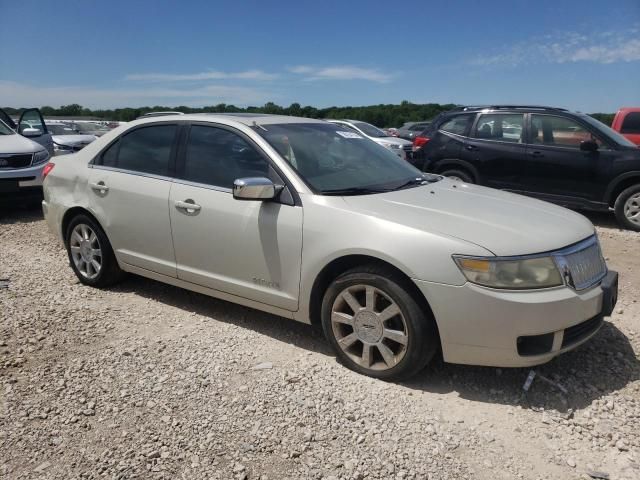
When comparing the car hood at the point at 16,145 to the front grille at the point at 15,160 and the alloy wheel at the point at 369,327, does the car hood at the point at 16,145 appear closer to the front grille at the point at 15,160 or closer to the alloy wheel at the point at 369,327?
the front grille at the point at 15,160

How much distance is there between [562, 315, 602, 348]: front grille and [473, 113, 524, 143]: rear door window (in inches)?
224

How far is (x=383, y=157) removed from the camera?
4.30 meters

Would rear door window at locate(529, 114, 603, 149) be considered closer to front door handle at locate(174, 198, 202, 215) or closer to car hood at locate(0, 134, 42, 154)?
front door handle at locate(174, 198, 202, 215)

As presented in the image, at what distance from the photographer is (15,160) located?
8.08 m

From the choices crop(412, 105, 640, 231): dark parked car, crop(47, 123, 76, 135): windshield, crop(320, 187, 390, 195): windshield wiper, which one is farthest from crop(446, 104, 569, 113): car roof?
crop(47, 123, 76, 135): windshield

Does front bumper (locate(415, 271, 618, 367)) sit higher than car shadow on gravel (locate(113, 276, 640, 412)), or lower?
higher

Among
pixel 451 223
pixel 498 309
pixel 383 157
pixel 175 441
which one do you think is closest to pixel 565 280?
pixel 498 309

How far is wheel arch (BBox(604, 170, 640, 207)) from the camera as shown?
7.50m

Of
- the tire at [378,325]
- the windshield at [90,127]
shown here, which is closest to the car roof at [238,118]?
the tire at [378,325]

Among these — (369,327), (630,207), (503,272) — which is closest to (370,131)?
(630,207)

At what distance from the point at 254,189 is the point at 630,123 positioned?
10063 millimetres

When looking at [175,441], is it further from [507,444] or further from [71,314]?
[71,314]

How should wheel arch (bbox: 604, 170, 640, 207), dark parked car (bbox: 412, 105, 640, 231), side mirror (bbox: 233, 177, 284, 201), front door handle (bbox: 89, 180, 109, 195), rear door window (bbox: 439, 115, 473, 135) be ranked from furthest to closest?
rear door window (bbox: 439, 115, 473, 135)
dark parked car (bbox: 412, 105, 640, 231)
wheel arch (bbox: 604, 170, 640, 207)
front door handle (bbox: 89, 180, 109, 195)
side mirror (bbox: 233, 177, 284, 201)

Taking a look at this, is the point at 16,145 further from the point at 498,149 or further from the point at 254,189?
the point at 498,149
